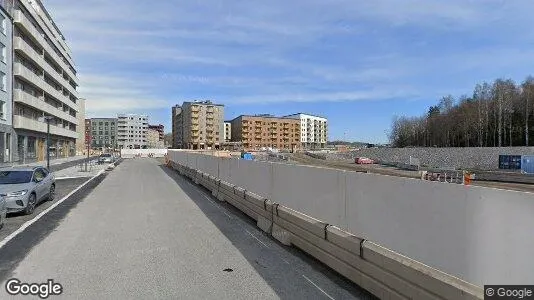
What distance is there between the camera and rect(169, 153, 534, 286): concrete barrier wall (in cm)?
417

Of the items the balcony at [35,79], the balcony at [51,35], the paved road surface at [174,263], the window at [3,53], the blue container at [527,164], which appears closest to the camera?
the paved road surface at [174,263]

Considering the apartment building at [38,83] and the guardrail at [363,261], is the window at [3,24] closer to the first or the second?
the apartment building at [38,83]

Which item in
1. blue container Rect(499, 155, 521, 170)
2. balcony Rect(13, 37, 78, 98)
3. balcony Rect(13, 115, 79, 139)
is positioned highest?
balcony Rect(13, 37, 78, 98)

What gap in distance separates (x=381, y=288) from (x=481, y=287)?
1556 millimetres

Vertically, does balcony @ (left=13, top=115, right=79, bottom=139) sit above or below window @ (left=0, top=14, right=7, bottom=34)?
below

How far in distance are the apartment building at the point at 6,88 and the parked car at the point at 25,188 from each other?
34.8m

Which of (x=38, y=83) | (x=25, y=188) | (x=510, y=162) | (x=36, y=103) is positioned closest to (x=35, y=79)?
(x=38, y=83)

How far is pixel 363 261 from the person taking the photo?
643 cm

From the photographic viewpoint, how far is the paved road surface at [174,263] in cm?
633

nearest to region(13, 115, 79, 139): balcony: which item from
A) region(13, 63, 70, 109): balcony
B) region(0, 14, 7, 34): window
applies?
region(13, 63, 70, 109): balcony

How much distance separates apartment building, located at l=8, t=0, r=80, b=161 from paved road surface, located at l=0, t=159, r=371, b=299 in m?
31.0

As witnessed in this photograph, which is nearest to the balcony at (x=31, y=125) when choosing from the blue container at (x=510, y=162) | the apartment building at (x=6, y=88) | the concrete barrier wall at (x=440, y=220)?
the apartment building at (x=6, y=88)

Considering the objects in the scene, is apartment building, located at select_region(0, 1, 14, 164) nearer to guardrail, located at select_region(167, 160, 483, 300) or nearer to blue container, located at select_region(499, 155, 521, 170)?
guardrail, located at select_region(167, 160, 483, 300)

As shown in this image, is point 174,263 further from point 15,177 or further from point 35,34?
point 35,34
